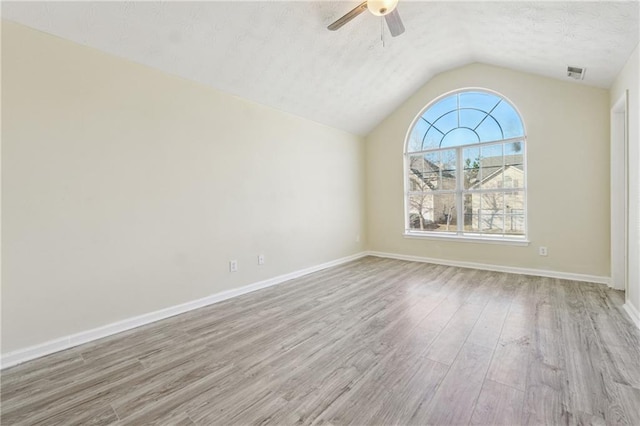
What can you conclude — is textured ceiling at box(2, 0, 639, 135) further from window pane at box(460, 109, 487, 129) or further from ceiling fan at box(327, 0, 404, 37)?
window pane at box(460, 109, 487, 129)

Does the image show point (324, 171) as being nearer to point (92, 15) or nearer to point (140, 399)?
point (92, 15)

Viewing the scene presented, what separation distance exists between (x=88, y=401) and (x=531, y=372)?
2.69m

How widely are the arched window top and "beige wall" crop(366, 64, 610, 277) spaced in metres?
0.14

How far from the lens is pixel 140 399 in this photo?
1656 mm

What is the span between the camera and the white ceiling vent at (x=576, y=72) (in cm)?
334

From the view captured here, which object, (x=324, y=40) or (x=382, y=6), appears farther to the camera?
(x=324, y=40)

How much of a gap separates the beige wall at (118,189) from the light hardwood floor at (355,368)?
40cm

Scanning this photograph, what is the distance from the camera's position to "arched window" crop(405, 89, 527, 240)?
4.35 m

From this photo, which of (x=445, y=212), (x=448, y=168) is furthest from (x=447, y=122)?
(x=445, y=212)

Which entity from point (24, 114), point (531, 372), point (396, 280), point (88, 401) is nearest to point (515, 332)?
point (531, 372)

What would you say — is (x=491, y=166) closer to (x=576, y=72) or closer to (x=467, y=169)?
(x=467, y=169)

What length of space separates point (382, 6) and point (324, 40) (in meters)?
1.00

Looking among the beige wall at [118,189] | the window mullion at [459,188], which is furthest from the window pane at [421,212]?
the beige wall at [118,189]

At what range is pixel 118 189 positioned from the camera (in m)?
2.55
